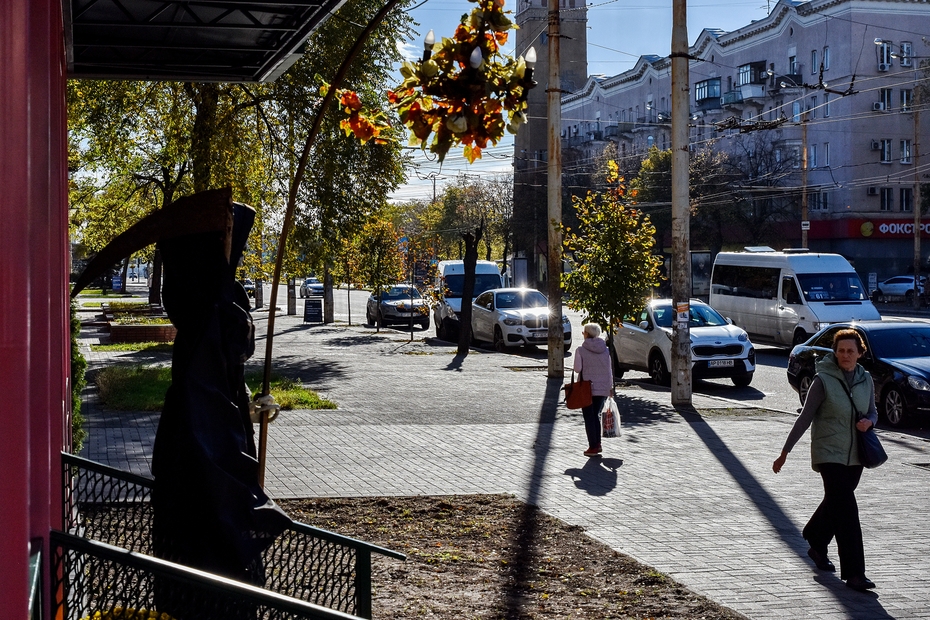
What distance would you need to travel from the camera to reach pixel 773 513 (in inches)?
369

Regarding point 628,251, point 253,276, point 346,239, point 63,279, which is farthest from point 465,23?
point 253,276

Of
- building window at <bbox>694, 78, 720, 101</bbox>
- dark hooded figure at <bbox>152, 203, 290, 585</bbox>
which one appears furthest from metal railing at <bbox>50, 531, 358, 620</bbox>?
building window at <bbox>694, 78, 720, 101</bbox>

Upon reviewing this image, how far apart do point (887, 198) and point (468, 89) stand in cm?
6371

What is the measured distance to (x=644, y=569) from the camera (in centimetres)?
732

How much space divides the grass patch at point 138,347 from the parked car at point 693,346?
11.5m

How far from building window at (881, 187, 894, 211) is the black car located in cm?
4896

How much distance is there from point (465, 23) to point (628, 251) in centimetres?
1592

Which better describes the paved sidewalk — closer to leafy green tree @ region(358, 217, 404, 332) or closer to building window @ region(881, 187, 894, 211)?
leafy green tree @ region(358, 217, 404, 332)

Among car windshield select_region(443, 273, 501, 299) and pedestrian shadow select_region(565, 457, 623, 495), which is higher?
car windshield select_region(443, 273, 501, 299)

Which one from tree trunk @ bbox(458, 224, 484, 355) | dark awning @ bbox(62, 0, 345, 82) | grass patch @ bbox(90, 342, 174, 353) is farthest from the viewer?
tree trunk @ bbox(458, 224, 484, 355)

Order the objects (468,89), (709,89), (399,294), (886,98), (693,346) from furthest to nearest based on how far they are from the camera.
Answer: (709,89)
(886,98)
(399,294)
(693,346)
(468,89)

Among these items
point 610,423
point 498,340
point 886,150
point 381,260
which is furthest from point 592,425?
point 886,150

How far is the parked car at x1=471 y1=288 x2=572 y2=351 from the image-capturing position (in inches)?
1177

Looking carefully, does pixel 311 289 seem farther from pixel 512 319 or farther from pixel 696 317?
pixel 696 317
